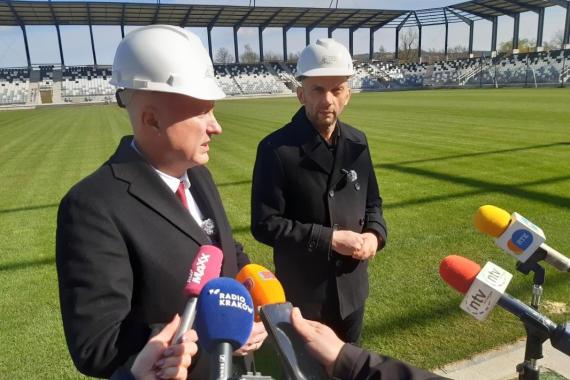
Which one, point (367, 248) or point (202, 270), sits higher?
point (202, 270)

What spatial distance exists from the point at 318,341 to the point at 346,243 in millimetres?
1104

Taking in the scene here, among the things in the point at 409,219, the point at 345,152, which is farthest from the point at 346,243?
the point at 409,219

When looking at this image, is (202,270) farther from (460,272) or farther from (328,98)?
(328,98)

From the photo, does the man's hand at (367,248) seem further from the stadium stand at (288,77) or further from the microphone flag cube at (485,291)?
the stadium stand at (288,77)

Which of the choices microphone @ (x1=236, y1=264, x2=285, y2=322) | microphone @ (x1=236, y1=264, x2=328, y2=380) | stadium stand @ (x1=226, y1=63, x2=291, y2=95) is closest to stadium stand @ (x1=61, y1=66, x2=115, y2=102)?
stadium stand @ (x1=226, y1=63, x2=291, y2=95)

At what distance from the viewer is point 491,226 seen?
173cm

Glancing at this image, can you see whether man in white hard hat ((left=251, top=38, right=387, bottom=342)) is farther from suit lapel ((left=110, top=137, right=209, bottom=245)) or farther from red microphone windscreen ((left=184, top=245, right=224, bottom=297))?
red microphone windscreen ((left=184, top=245, right=224, bottom=297))

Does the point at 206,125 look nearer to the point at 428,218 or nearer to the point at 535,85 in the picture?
the point at 428,218

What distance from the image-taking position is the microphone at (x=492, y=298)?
Answer: 1363 mm

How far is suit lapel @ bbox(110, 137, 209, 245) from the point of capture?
1.60 m

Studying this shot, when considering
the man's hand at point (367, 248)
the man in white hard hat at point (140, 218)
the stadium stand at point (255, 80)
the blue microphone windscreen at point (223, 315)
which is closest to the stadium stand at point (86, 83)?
the stadium stand at point (255, 80)

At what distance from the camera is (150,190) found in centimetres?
162

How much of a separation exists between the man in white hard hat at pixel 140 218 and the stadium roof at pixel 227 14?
55.2m

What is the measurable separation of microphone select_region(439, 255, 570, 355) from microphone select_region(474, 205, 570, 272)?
204 mm
